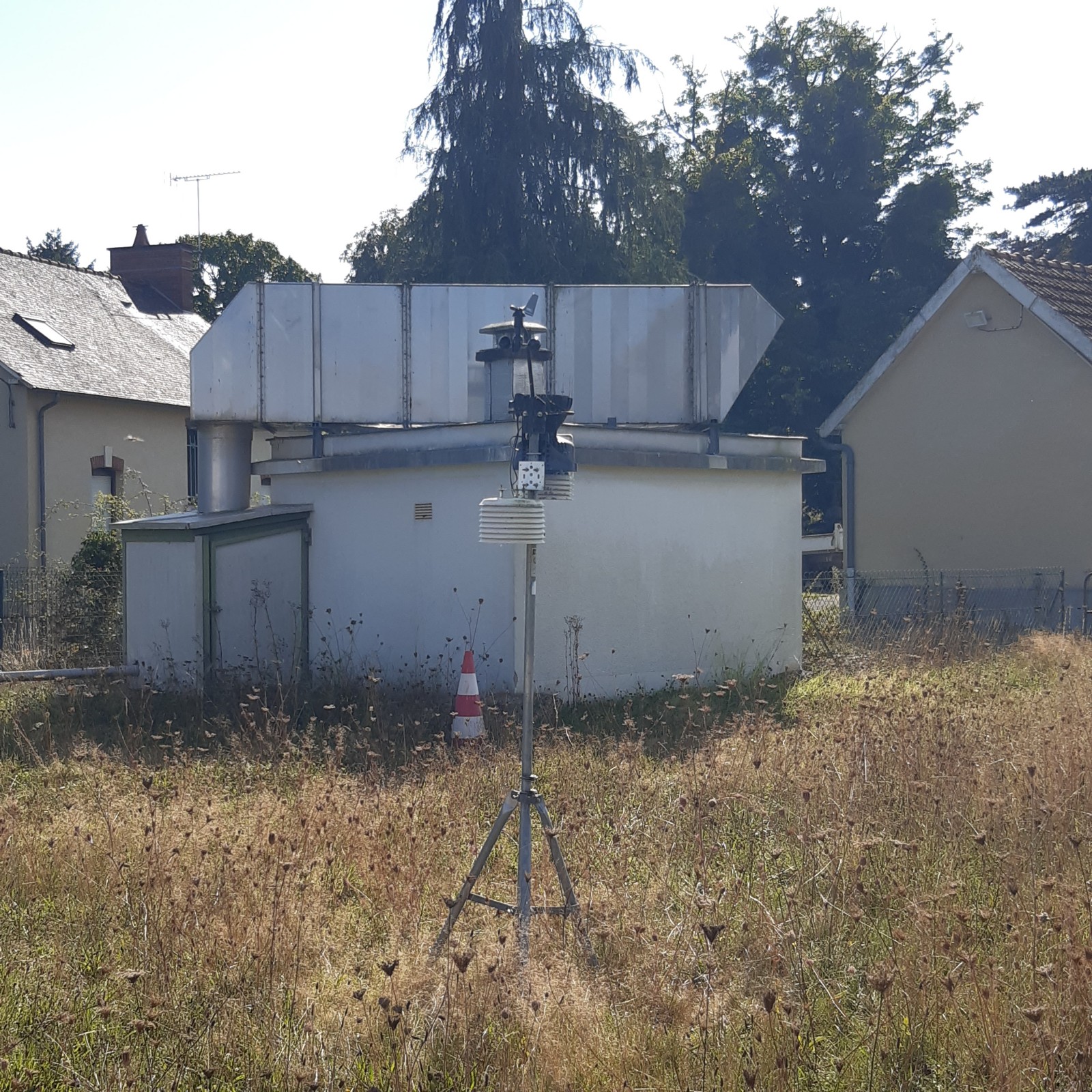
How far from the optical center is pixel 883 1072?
4.41 meters

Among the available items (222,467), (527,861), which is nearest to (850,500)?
(222,467)

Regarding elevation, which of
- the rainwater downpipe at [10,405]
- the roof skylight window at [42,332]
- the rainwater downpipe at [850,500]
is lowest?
the rainwater downpipe at [850,500]

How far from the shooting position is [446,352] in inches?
560

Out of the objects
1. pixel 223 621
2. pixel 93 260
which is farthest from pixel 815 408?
pixel 93 260

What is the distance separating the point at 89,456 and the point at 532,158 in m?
13.0

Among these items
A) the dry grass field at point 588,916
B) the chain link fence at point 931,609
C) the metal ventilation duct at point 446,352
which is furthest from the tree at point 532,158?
the dry grass field at point 588,916

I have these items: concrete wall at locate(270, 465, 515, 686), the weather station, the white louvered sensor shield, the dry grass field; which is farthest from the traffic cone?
the white louvered sensor shield

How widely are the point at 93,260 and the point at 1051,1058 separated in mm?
70565

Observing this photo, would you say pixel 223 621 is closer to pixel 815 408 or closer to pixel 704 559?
pixel 704 559

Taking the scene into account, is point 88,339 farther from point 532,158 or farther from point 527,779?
point 527,779

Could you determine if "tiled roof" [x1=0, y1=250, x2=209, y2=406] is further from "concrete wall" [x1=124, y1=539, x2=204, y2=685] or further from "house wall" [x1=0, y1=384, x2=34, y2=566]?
"concrete wall" [x1=124, y1=539, x2=204, y2=685]

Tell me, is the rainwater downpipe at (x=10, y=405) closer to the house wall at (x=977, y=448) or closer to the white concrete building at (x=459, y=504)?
the white concrete building at (x=459, y=504)

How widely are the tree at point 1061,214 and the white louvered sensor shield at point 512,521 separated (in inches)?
1639

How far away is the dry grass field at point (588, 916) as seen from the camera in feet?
14.6
